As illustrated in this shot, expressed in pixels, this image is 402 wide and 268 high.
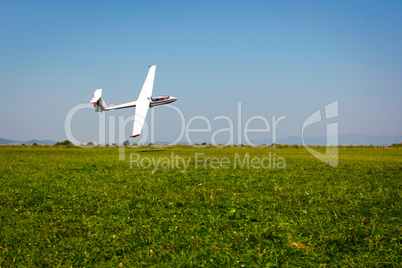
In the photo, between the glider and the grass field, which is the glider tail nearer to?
the glider

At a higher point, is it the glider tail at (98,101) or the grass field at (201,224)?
the glider tail at (98,101)

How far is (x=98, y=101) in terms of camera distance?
5419 cm

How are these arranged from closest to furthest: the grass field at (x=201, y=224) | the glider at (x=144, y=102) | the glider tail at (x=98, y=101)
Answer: the grass field at (x=201, y=224) < the glider at (x=144, y=102) < the glider tail at (x=98, y=101)

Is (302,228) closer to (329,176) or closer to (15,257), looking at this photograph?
(15,257)

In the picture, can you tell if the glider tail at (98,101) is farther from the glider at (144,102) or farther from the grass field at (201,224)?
the grass field at (201,224)

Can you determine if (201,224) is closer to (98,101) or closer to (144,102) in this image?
(144,102)

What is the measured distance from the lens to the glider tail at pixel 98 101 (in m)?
53.7

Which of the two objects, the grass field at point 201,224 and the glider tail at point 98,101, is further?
the glider tail at point 98,101

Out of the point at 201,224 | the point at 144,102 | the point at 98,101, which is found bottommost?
the point at 201,224

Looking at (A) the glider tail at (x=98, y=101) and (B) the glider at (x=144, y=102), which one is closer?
(B) the glider at (x=144, y=102)

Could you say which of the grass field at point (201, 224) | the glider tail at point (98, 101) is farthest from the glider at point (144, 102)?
the grass field at point (201, 224)

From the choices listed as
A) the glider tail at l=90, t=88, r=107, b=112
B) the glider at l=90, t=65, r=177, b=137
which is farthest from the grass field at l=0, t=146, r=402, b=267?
the glider tail at l=90, t=88, r=107, b=112

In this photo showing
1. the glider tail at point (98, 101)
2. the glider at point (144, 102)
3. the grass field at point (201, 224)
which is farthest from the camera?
the glider tail at point (98, 101)

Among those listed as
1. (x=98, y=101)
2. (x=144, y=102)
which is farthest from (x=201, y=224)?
(x=98, y=101)
